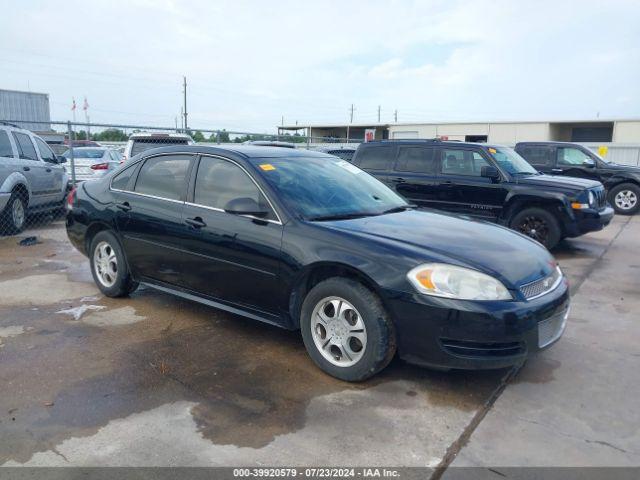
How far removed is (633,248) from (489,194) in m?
2.65

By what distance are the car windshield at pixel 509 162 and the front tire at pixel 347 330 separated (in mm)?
5934

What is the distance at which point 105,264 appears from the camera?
5.52 metres

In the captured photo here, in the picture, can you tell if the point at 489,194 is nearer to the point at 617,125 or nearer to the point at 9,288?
the point at 9,288

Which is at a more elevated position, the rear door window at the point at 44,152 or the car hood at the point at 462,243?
the rear door window at the point at 44,152

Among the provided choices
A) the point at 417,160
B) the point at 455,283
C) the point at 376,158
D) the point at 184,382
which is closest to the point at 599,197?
the point at 417,160

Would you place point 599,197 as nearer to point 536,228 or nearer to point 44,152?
point 536,228

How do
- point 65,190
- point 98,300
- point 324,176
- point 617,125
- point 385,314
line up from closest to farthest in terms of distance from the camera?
1. point 385,314
2. point 324,176
3. point 98,300
4. point 65,190
5. point 617,125

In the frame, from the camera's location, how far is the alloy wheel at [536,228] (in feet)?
27.2

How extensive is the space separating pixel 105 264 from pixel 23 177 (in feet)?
14.8

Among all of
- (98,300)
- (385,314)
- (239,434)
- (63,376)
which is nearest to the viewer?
(239,434)

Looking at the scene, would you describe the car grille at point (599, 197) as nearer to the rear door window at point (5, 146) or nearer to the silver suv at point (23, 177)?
the silver suv at point (23, 177)

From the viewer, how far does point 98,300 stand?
5523mm

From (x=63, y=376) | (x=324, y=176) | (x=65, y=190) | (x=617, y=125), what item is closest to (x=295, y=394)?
(x=63, y=376)

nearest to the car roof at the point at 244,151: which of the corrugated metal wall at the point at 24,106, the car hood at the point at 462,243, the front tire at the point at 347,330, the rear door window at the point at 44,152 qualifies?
the car hood at the point at 462,243
